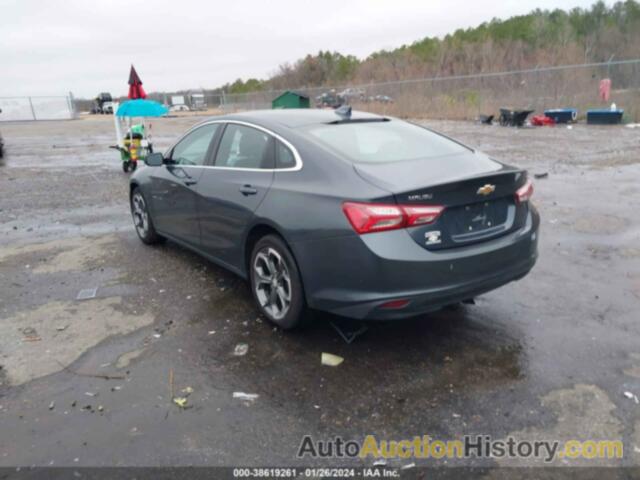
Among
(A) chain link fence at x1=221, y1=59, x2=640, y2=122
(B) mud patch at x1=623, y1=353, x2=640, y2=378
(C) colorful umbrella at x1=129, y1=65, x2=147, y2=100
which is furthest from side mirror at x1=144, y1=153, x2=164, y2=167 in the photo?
(A) chain link fence at x1=221, y1=59, x2=640, y2=122

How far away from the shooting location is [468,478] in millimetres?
2559

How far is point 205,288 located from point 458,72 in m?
44.6

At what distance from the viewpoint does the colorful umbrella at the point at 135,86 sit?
12820 millimetres

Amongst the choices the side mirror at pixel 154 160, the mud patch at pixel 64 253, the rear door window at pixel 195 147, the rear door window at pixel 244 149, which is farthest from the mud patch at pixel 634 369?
the mud patch at pixel 64 253

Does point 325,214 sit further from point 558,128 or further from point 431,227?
point 558,128

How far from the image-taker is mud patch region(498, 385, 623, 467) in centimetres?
265

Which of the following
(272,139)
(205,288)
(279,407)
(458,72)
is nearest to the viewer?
(279,407)

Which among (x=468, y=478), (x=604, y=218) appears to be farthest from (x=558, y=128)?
(x=468, y=478)

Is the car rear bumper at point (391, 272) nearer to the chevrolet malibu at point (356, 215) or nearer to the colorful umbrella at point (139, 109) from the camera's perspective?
the chevrolet malibu at point (356, 215)

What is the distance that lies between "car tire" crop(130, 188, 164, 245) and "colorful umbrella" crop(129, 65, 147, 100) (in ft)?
24.3

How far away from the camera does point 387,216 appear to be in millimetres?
3211

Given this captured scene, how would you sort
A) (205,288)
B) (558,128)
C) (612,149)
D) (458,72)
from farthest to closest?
(458,72), (558,128), (612,149), (205,288)

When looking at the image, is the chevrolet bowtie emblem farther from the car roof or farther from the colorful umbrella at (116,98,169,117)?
the colorful umbrella at (116,98,169,117)

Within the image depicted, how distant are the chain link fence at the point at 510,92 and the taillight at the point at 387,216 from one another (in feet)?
75.3
